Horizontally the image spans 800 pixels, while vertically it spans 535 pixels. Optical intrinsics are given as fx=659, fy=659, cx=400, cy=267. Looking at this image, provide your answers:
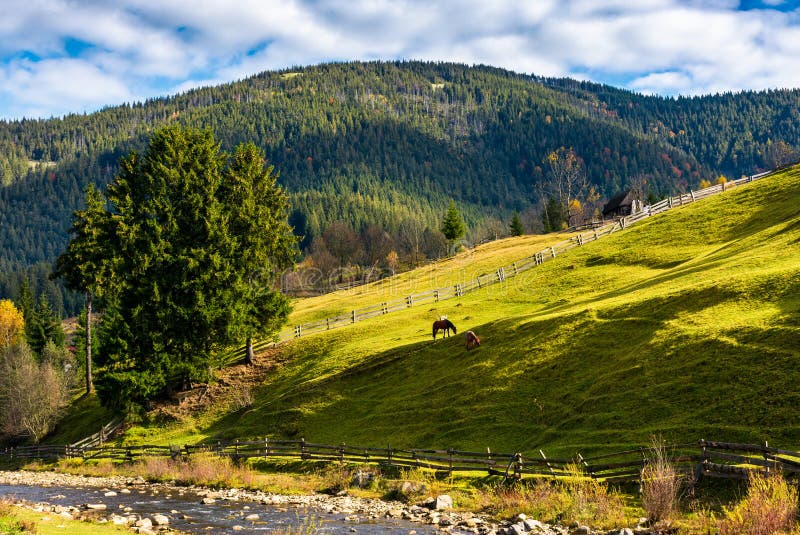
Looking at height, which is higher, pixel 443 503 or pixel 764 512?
pixel 764 512

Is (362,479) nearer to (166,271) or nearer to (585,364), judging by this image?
(585,364)

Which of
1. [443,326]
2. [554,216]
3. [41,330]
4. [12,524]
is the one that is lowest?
[12,524]

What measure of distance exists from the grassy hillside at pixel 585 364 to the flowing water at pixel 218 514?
870cm

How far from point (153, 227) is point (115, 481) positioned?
759 inches

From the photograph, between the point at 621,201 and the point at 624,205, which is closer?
the point at 624,205

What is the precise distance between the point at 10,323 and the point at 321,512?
137486 millimetres

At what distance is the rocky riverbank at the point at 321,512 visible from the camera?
21734mm

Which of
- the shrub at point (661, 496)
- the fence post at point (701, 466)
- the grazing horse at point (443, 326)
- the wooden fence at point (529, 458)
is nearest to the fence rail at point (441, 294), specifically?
the wooden fence at point (529, 458)

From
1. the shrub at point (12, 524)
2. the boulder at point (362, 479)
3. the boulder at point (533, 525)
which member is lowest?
the boulder at point (533, 525)

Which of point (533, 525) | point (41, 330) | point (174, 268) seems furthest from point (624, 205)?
point (533, 525)

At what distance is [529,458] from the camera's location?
25.7 metres

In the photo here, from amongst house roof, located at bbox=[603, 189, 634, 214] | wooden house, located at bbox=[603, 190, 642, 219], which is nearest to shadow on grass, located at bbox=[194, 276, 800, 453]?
wooden house, located at bbox=[603, 190, 642, 219]

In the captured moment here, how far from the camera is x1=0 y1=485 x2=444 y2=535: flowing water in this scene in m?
23.4

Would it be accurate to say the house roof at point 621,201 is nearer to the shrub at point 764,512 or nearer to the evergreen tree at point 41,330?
the evergreen tree at point 41,330
